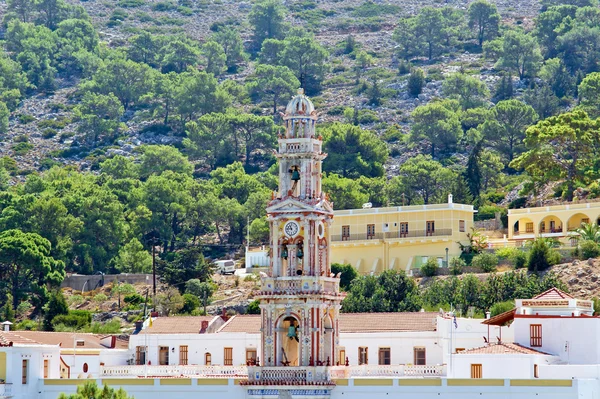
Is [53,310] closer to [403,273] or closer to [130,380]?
[403,273]

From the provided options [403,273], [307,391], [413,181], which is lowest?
[307,391]

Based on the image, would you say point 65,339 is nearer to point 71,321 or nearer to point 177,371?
point 177,371

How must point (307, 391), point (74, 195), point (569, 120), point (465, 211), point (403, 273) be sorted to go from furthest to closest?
1. point (74, 195)
2. point (569, 120)
3. point (465, 211)
4. point (403, 273)
5. point (307, 391)

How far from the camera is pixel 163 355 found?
11256cm

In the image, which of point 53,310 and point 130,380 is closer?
A: point 130,380

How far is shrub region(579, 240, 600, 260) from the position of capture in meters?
142

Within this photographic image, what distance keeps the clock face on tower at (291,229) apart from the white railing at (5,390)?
16.4 m

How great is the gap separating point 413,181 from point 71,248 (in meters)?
37.3

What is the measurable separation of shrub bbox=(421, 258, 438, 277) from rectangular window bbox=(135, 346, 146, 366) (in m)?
39.1

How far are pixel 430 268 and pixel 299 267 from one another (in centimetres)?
5543

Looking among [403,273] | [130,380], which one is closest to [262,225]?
[403,273]

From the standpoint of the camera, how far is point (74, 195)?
184 metres

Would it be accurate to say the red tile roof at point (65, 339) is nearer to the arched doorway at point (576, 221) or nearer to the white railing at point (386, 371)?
the white railing at point (386, 371)

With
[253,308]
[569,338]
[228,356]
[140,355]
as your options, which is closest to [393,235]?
[253,308]
